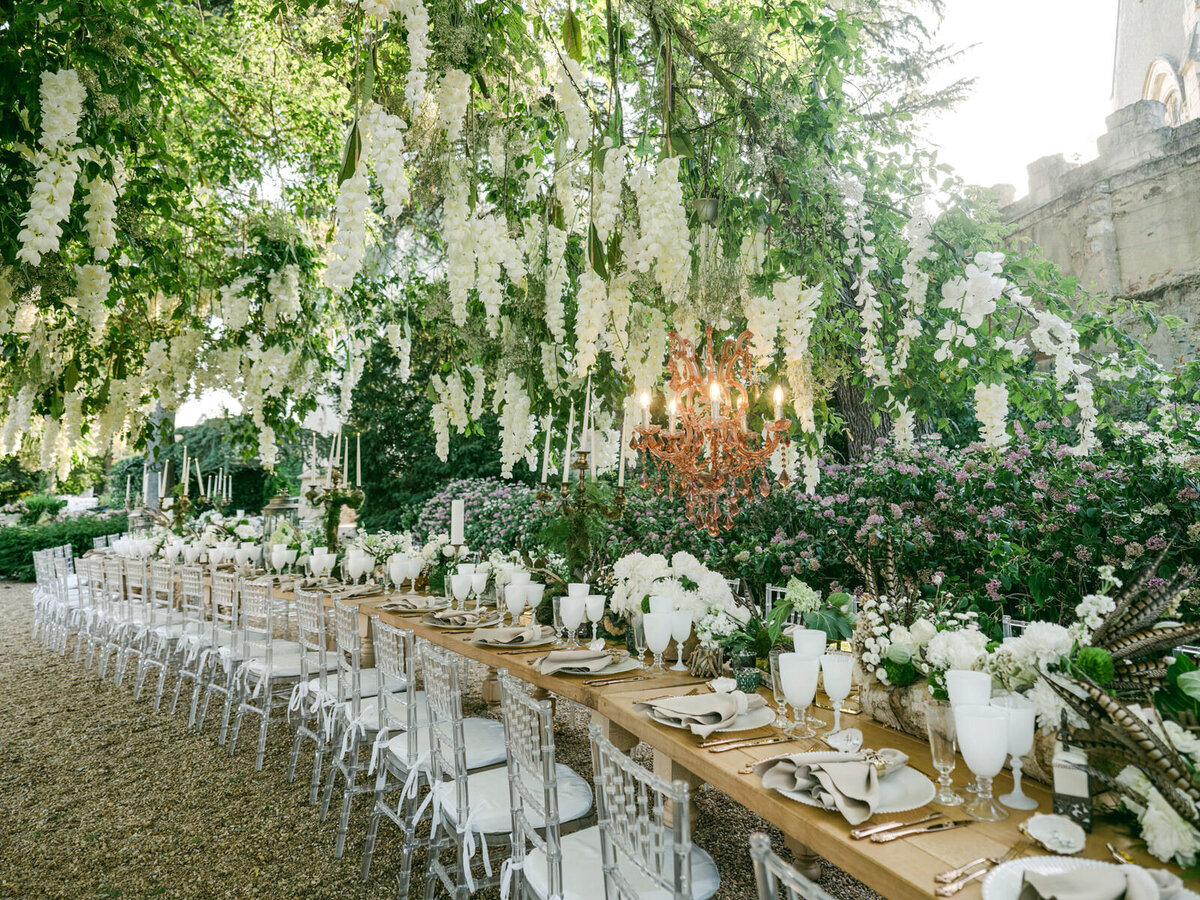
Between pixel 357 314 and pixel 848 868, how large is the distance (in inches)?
154

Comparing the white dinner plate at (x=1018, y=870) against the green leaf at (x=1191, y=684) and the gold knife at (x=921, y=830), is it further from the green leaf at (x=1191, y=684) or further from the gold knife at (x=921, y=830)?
the green leaf at (x=1191, y=684)

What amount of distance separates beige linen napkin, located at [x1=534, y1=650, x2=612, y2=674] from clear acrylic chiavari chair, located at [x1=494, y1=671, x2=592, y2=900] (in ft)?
1.15

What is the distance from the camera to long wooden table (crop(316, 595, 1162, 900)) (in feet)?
3.65

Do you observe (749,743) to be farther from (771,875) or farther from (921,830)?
(771,875)

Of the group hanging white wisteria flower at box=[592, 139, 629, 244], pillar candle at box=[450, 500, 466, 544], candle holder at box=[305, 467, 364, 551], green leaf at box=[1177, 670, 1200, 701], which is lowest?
green leaf at box=[1177, 670, 1200, 701]

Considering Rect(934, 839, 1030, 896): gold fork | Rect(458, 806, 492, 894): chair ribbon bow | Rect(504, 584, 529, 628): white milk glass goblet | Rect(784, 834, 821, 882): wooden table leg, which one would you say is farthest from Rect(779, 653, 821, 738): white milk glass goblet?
Rect(504, 584, 529, 628): white milk glass goblet

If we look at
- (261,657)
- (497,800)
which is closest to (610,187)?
(497,800)

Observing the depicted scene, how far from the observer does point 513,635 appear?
289 cm

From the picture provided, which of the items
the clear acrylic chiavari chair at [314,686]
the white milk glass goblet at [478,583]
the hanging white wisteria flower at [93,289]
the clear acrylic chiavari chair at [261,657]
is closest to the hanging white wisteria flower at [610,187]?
the hanging white wisteria flower at [93,289]

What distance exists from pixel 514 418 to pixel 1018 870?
93.7 inches

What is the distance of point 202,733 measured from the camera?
434 cm

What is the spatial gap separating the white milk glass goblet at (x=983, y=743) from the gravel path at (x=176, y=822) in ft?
4.60

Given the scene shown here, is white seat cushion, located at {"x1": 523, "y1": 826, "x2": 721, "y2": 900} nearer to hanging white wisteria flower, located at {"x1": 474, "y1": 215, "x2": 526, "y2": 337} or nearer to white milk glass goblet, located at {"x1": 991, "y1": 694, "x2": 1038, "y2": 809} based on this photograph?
white milk glass goblet, located at {"x1": 991, "y1": 694, "x2": 1038, "y2": 809}

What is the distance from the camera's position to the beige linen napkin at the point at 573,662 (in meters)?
2.39
